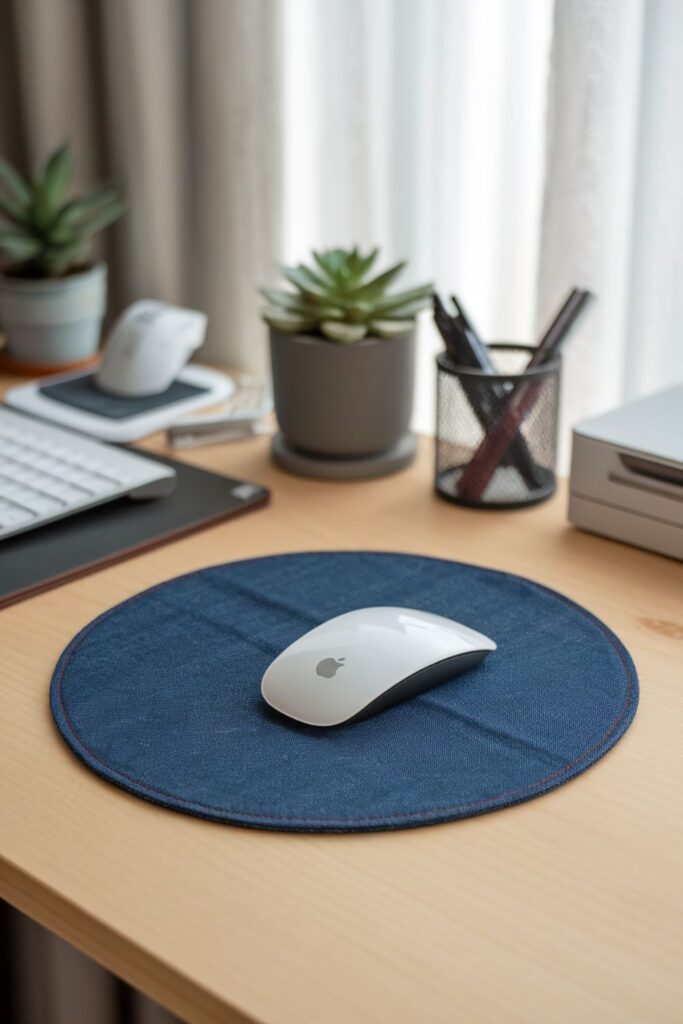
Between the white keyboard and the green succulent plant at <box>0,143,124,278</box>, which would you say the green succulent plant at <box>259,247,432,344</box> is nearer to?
the white keyboard

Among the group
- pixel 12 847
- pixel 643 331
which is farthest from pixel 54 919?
pixel 643 331

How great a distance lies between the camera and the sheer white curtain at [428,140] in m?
1.16

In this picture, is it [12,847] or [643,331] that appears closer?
[12,847]

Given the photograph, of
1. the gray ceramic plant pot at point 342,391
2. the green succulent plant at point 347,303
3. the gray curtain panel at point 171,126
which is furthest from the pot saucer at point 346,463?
the gray curtain panel at point 171,126

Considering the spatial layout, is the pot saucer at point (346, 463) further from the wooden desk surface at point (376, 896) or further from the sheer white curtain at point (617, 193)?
the wooden desk surface at point (376, 896)

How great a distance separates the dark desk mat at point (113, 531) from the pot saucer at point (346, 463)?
55mm

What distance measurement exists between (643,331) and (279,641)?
506 mm

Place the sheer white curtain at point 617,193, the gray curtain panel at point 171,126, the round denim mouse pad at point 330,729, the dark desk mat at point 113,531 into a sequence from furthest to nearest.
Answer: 1. the gray curtain panel at point 171,126
2. the sheer white curtain at point 617,193
3. the dark desk mat at point 113,531
4. the round denim mouse pad at point 330,729

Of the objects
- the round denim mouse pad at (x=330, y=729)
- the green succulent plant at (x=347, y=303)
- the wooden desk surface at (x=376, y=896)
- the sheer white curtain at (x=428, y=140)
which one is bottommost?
the wooden desk surface at (x=376, y=896)

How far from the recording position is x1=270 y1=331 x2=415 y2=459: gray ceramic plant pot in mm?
1050

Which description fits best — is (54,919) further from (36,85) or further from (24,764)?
(36,85)

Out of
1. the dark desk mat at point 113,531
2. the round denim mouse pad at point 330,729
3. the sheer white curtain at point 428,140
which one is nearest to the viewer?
the round denim mouse pad at point 330,729

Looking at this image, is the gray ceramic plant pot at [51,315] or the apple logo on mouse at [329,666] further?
the gray ceramic plant pot at [51,315]

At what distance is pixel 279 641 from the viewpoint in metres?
0.81
